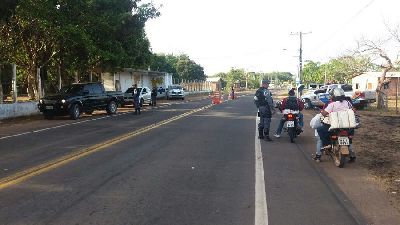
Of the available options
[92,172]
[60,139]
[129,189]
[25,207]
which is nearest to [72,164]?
[92,172]

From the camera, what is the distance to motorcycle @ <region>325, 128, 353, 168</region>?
9.46m

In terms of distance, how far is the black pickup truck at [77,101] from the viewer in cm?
2355

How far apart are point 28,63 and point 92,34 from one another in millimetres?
5844

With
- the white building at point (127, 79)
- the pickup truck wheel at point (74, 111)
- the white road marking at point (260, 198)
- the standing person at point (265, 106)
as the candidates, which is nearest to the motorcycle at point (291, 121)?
the standing person at point (265, 106)

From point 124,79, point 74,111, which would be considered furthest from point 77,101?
point 124,79

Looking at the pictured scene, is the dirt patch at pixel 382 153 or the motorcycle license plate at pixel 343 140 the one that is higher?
the motorcycle license plate at pixel 343 140

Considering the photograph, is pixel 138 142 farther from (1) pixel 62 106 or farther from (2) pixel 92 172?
(1) pixel 62 106

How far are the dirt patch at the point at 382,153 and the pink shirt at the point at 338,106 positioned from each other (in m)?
1.37

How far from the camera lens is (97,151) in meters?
11.3

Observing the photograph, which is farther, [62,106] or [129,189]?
[62,106]

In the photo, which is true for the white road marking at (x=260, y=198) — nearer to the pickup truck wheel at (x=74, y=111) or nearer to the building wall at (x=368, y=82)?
the pickup truck wheel at (x=74, y=111)

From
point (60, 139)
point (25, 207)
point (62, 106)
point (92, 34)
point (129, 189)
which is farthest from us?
point (92, 34)

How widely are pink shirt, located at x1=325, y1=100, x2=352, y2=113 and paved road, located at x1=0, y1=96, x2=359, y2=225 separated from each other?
1248 millimetres

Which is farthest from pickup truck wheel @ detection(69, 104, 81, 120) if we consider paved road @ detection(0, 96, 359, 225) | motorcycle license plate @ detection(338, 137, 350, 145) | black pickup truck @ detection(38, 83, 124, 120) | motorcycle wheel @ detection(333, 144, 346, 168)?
motorcycle license plate @ detection(338, 137, 350, 145)
